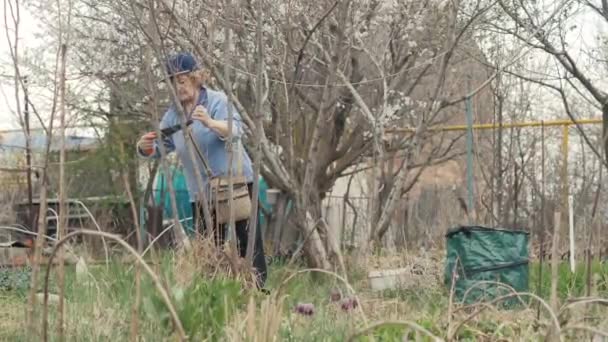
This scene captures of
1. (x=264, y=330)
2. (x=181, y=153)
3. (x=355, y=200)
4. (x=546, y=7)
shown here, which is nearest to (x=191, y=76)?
(x=181, y=153)

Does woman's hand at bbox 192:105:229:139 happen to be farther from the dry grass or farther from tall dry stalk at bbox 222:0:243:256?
the dry grass

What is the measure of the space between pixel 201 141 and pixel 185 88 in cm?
30

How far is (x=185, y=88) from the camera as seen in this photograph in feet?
15.6

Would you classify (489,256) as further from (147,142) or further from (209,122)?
(147,142)

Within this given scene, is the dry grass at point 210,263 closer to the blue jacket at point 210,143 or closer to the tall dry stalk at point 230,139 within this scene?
the tall dry stalk at point 230,139

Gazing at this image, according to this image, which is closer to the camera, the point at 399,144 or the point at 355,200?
the point at 399,144

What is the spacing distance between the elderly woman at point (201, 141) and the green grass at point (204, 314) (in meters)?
0.31

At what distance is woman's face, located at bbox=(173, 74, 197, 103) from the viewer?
4733 mm

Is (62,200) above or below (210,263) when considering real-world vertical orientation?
above

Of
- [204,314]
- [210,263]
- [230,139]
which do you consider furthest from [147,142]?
[204,314]

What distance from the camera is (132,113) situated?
37.3 feet

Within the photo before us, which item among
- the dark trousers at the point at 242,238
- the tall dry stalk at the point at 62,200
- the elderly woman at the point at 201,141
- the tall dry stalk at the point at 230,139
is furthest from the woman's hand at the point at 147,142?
the tall dry stalk at the point at 62,200

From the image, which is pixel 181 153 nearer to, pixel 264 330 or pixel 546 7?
pixel 264 330

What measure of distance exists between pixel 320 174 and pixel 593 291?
7469mm
